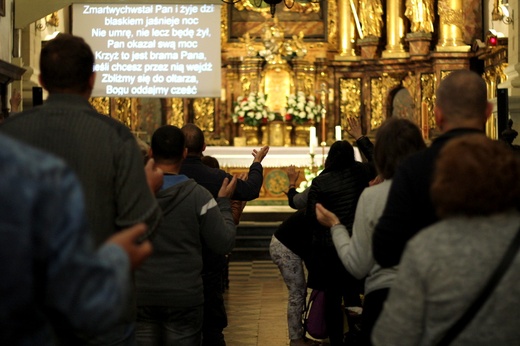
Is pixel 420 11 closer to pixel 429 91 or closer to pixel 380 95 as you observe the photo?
pixel 429 91

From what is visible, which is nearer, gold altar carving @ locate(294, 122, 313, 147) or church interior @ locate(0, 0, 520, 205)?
church interior @ locate(0, 0, 520, 205)

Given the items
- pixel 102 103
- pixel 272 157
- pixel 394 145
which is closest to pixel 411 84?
pixel 272 157

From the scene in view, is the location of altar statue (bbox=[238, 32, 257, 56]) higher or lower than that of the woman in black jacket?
higher

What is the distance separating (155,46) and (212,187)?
245 inches

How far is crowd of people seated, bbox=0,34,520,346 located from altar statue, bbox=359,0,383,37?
15.0 m

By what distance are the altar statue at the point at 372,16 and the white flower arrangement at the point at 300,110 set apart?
1.80 metres

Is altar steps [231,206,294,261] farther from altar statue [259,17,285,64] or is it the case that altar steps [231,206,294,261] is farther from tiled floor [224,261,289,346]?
altar statue [259,17,285,64]

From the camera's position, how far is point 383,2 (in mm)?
20719

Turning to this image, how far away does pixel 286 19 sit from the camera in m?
21.2

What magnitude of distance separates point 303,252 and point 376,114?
41.3ft

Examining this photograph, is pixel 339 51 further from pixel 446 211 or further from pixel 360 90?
pixel 446 211

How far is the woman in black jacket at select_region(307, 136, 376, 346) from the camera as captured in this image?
7.25 m

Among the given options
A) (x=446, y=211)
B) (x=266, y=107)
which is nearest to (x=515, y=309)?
(x=446, y=211)

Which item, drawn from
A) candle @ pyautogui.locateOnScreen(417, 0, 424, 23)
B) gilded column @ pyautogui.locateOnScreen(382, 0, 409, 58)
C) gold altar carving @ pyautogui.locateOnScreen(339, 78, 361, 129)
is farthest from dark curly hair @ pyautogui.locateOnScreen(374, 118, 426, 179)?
gold altar carving @ pyautogui.locateOnScreen(339, 78, 361, 129)
